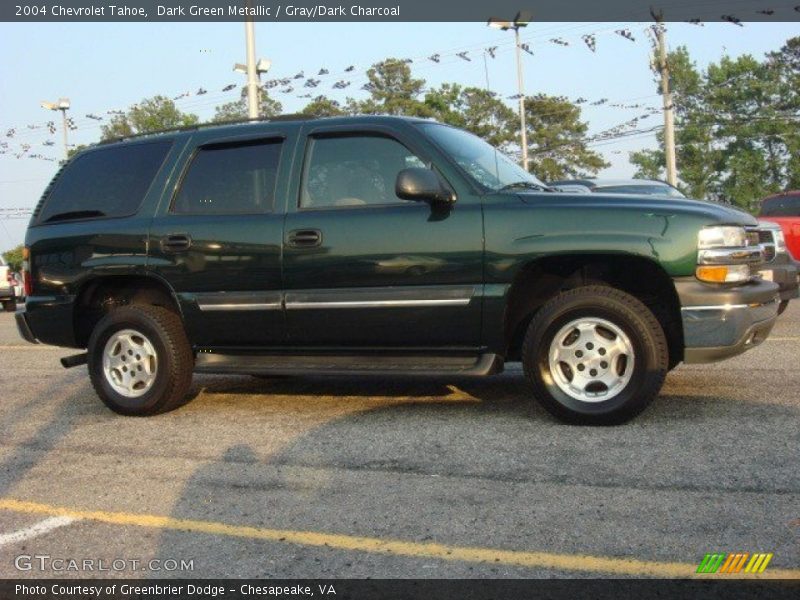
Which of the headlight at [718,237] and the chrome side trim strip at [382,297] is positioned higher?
the headlight at [718,237]

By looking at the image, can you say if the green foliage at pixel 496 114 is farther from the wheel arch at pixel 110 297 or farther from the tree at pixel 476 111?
the wheel arch at pixel 110 297

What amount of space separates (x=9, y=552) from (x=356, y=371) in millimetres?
2505

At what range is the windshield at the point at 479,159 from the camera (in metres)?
5.87

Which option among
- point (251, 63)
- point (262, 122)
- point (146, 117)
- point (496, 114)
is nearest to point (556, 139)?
point (496, 114)

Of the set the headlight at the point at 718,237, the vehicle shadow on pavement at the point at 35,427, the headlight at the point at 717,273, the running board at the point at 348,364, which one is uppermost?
the headlight at the point at 718,237

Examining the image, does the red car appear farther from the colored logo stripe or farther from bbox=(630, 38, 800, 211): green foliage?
bbox=(630, 38, 800, 211): green foliage

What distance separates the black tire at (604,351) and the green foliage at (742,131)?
184 ft

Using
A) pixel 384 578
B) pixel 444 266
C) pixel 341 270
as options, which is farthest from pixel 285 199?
pixel 384 578

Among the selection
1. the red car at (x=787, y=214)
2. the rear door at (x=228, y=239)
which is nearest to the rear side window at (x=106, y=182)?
the rear door at (x=228, y=239)

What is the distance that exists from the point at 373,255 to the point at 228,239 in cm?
105

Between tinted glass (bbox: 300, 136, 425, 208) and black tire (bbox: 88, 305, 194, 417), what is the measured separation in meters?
1.31

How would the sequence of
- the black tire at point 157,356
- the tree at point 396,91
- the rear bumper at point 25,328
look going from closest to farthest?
the black tire at point 157,356 → the rear bumper at point 25,328 → the tree at point 396,91

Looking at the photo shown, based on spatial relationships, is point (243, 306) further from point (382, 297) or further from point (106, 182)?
point (106, 182)

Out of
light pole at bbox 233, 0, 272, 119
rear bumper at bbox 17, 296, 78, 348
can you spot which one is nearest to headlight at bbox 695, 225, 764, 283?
rear bumper at bbox 17, 296, 78, 348
